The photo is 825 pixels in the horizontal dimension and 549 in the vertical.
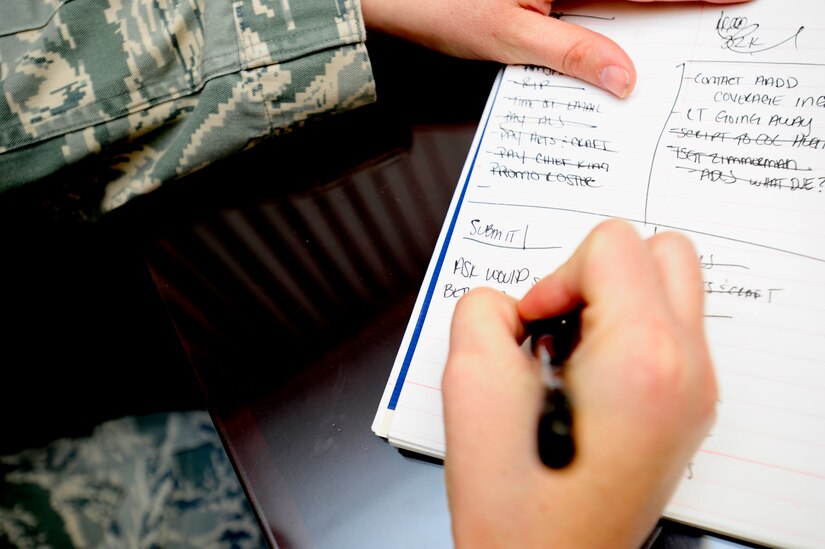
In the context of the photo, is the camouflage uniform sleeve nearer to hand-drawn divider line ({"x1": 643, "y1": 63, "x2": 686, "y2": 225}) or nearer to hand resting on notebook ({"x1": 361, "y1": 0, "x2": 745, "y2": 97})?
hand resting on notebook ({"x1": 361, "y1": 0, "x2": 745, "y2": 97})

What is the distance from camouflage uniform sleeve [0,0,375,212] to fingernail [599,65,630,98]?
0.21 meters

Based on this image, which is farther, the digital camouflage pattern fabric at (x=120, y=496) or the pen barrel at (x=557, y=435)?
the digital camouflage pattern fabric at (x=120, y=496)

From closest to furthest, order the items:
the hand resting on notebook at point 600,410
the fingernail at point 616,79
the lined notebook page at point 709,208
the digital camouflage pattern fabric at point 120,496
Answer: the hand resting on notebook at point 600,410
the lined notebook page at point 709,208
the fingernail at point 616,79
the digital camouflage pattern fabric at point 120,496

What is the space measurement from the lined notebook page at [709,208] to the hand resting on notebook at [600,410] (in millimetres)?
110

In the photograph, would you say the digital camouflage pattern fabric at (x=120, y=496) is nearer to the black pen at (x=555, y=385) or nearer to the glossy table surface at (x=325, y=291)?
the glossy table surface at (x=325, y=291)

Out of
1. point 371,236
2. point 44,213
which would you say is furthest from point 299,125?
point 44,213

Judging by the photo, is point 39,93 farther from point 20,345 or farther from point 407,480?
point 407,480

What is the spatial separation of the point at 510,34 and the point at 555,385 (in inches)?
14.2

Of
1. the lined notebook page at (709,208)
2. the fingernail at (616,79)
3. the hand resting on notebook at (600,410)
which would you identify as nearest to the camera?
the hand resting on notebook at (600,410)

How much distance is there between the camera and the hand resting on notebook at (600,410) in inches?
8.2

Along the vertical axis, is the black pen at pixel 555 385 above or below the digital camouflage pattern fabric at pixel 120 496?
above

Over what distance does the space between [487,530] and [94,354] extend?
0.54 meters

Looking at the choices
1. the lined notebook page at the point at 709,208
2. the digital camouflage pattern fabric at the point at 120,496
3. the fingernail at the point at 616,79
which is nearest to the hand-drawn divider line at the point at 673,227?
the lined notebook page at the point at 709,208

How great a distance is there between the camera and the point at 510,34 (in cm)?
47
